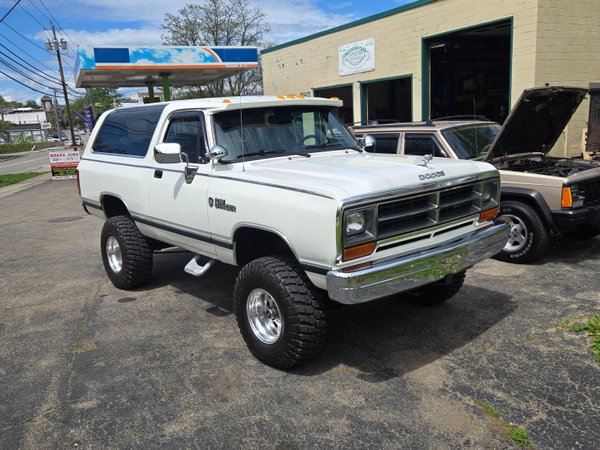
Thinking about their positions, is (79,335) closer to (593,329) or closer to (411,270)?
(411,270)

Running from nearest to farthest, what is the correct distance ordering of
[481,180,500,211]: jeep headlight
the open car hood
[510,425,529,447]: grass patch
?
[510,425,529,447]: grass patch → [481,180,500,211]: jeep headlight → the open car hood

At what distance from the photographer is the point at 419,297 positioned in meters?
5.20

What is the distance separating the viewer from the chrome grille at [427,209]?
367 cm

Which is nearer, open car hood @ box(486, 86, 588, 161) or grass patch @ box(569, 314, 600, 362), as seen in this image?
grass patch @ box(569, 314, 600, 362)

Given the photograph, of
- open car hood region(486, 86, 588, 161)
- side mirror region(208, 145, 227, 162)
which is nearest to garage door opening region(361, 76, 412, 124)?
open car hood region(486, 86, 588, 161)

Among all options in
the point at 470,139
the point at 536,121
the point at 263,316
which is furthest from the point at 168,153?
the point at 536,121

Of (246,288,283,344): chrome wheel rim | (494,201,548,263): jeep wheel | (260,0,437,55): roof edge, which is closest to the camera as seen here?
(246,288,283,344): chrome wheel rim

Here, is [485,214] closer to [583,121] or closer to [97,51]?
[583,121]

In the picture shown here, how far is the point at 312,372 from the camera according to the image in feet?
13.0

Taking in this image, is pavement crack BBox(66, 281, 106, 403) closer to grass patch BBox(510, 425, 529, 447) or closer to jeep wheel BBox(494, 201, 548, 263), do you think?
grass patch BBox(510, 425, 529, 447)

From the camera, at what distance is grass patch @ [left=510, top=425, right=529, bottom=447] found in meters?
3.04

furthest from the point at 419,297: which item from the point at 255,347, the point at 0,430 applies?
the point at 0,430

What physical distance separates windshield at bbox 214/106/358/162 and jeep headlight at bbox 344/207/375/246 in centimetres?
144

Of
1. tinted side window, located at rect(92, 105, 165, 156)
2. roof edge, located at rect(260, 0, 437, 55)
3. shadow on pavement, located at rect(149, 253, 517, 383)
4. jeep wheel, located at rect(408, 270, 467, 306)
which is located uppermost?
roof edge, located at rect(260, 0, 437, 55)
